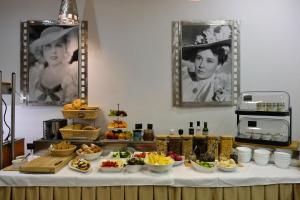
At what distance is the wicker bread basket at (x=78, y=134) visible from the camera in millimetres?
2121

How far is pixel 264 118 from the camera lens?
2.18m

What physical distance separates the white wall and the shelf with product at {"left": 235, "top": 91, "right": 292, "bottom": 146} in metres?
0.14

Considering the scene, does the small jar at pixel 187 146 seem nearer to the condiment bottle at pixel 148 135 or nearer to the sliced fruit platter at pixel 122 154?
the condiment bottle at pixel 148 135

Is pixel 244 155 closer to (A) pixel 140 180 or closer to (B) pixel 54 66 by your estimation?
(A) pixel 140 180

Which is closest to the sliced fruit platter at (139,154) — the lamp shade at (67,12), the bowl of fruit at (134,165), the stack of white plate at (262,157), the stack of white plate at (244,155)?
the bowl of fruit at (134,165)

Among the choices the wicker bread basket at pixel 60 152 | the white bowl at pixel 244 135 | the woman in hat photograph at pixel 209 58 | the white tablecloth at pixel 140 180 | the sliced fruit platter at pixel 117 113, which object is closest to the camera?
the white tablecloth at pixel 140 180

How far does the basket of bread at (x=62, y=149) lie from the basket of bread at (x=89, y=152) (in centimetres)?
7

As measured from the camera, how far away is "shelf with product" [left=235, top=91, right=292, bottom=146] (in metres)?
1.99

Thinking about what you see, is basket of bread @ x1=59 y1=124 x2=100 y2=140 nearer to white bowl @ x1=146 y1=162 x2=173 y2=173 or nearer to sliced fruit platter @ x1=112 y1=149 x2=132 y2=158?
sliced fruit platter @ x1=112 y1=149 x2=132 y2=158

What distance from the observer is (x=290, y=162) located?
1.86 m

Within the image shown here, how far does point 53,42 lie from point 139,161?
1.44 meters

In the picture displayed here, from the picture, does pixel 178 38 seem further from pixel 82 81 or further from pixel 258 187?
pixel 258 187

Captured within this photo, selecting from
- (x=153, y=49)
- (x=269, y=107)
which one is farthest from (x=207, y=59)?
(x=269, y=107)

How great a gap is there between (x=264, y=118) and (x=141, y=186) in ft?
4.21
